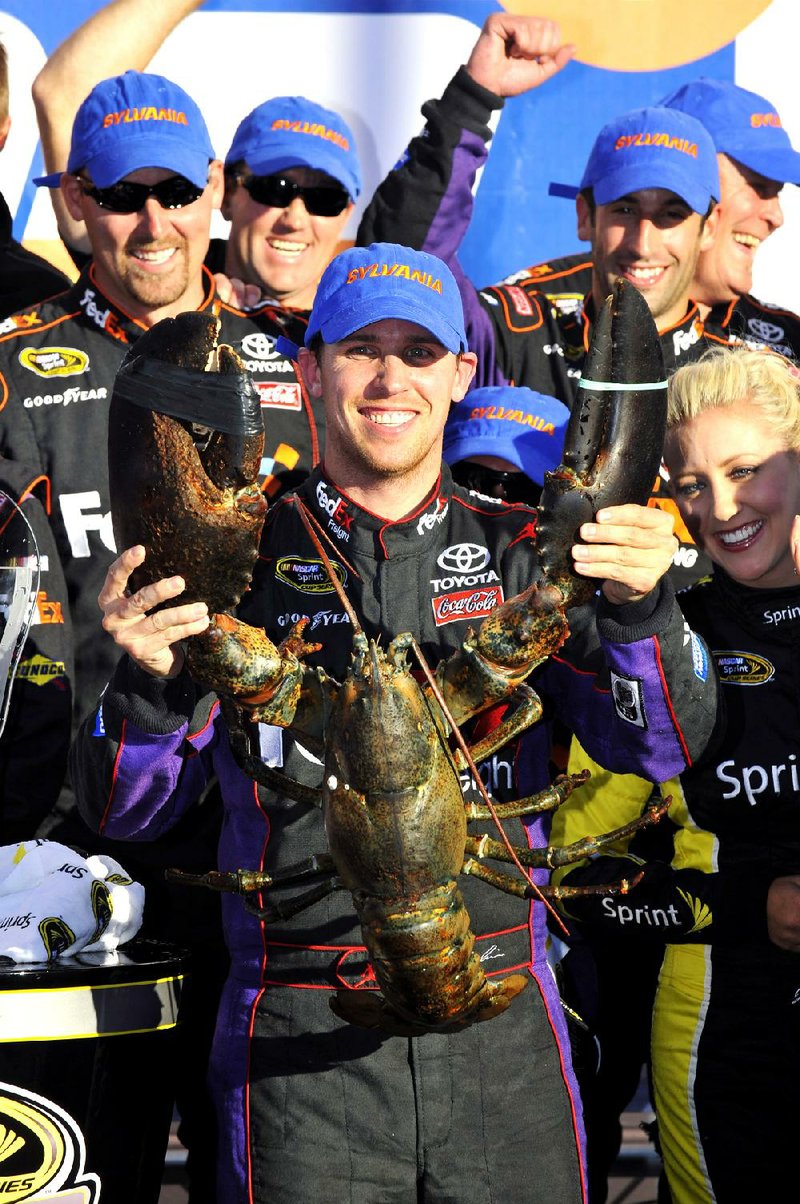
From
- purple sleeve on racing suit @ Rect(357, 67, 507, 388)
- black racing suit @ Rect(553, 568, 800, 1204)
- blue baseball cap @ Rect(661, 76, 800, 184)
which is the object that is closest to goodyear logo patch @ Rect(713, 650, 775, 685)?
black racing suit @ Rect(553, 568, 800, 1204)

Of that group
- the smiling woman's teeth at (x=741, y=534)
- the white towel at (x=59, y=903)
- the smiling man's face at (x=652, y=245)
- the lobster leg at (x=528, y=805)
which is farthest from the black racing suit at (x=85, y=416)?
the lobster leg at (x=528, y=805)

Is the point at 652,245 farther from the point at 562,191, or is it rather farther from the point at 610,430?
the point at 610,430

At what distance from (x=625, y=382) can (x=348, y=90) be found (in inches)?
104

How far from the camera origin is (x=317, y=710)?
2172 millimetres

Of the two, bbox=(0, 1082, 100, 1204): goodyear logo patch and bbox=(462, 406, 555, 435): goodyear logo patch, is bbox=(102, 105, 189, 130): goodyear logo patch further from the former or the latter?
bbox=(0, 1082, 100, 1204): goodyear logo patch

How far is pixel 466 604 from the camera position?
2383 mm

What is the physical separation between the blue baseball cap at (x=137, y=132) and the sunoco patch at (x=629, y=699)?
190 centimetres

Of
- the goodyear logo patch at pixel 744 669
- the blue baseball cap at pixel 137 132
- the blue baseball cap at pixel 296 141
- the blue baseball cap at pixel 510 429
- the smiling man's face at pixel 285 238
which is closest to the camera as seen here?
the goodyear logo patch at pixel 744 669

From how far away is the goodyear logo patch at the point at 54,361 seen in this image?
11.0 ft

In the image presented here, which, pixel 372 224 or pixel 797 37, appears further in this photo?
→ pixel 797 37

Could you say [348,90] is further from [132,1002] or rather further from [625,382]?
[132,1002]

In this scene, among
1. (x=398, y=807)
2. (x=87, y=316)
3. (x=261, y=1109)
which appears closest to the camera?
(x=398, y=807)

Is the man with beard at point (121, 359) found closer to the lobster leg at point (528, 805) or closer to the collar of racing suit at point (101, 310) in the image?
the collar of racing suit at point (101, 310)

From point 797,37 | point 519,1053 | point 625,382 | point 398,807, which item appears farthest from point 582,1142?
point 797,37
